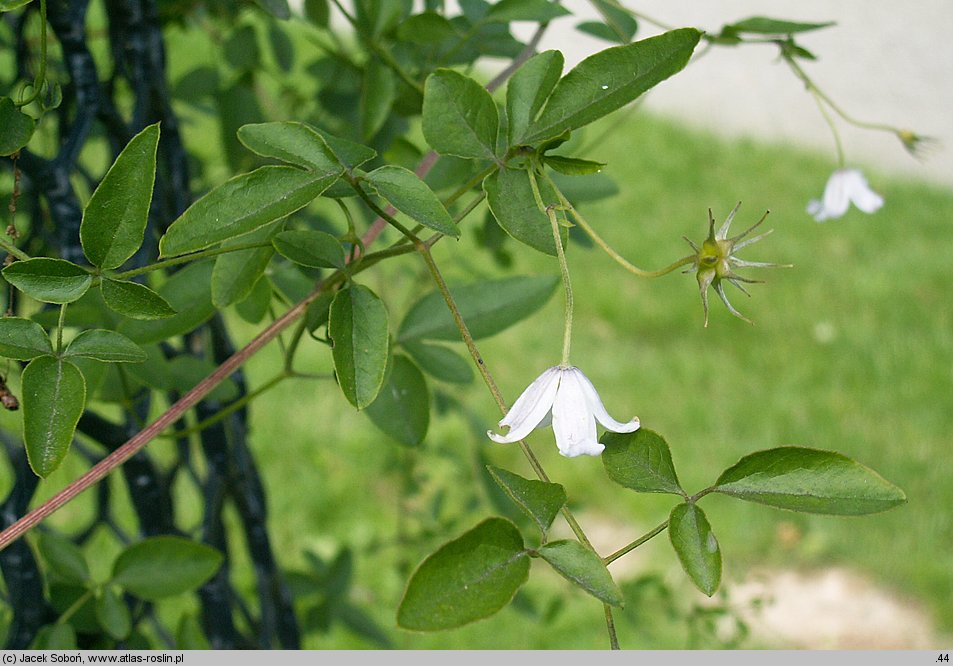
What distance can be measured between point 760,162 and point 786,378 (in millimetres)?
1115

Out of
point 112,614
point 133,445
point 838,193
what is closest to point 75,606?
point 112,614

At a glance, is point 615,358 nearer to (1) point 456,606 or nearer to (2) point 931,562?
(2) point 931,562

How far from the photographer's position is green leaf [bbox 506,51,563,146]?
1.65 feet

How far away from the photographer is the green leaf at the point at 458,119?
1.62 feet

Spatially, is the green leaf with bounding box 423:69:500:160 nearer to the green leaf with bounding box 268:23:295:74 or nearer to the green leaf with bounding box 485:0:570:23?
the green leaf with bounding box 485:0:570:23

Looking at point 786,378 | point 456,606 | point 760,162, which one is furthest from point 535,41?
point 760,162

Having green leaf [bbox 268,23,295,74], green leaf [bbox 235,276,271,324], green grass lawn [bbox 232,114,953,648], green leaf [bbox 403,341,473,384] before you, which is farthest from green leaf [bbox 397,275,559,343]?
green grass lawn [bbox 232,114,953,648]

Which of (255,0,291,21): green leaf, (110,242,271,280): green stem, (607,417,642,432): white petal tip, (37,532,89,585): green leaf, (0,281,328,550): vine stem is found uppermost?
(255,0,291,21): green leaf

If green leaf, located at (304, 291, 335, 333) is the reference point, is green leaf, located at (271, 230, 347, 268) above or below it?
above

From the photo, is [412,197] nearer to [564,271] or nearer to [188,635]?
[564,271]

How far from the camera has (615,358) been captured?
2303 mm

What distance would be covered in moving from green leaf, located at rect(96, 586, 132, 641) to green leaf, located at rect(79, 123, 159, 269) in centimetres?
32

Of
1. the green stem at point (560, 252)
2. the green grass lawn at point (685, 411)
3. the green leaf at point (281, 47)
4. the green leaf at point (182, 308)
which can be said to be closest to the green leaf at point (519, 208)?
the green stem at point (560, 252)

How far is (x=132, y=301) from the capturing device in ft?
1.57
